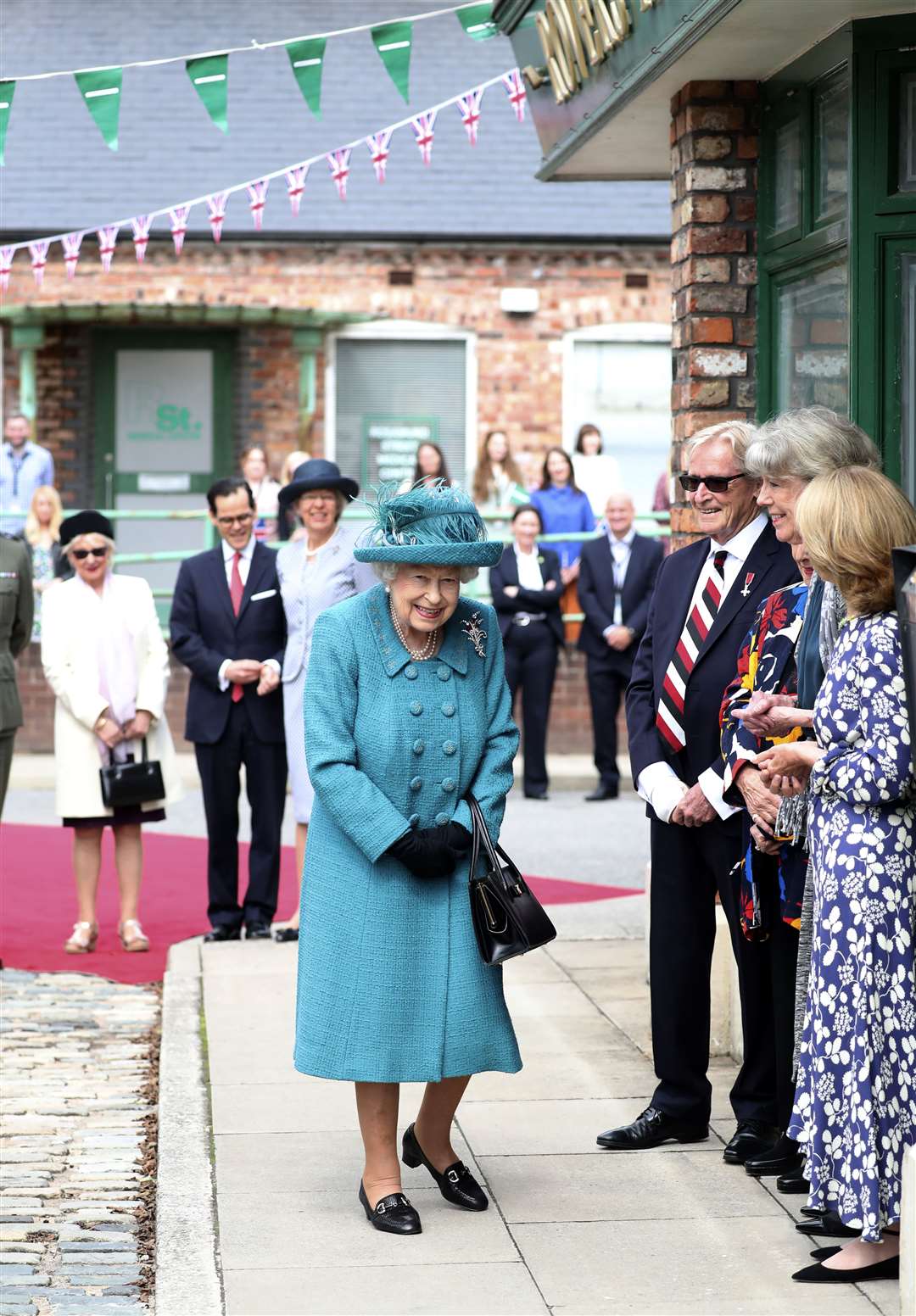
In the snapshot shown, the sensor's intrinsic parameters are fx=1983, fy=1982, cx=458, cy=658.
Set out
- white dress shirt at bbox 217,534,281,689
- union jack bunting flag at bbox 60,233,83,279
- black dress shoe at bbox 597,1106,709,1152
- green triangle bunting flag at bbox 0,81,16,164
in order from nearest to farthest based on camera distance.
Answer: black dress shoe at bbox 597,1106,709,1152 → white dress shirt at bbox 217,534,281,689 → green triangle bunting flag at bbox 0,81,16,164 → union jack bunting flag at bbox 60,233,83,279

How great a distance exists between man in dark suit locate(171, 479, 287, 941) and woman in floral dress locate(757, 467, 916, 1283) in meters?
4.44

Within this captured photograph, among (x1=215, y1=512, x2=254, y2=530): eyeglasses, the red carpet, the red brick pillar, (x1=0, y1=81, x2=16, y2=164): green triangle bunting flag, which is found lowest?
the red carpet

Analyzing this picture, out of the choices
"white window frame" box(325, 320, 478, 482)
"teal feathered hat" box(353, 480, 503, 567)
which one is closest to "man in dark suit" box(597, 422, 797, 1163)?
"teal feathered hat" box(353, 480, 503, 567)

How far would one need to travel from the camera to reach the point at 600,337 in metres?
21.3

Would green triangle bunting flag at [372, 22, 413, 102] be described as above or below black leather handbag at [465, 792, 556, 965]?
above

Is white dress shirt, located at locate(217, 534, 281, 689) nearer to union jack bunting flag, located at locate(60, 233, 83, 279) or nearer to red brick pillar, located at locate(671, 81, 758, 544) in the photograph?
red brick pillar, located at locate(671, 81, 758, 544)

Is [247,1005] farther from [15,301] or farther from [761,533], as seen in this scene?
[15,301]

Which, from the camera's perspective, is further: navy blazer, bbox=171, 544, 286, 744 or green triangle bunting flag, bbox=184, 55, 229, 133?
green triangle bunting flag, bbox=184, 55, 229, 133

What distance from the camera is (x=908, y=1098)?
4410mm

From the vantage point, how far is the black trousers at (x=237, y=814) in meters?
8.70

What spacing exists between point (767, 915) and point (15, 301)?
666 inches

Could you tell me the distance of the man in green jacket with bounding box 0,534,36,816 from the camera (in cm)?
841

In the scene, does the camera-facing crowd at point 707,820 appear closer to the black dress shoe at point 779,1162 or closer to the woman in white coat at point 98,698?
the black dress shoe at point 779,1162

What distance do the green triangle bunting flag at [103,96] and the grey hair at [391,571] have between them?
5.56 meters
